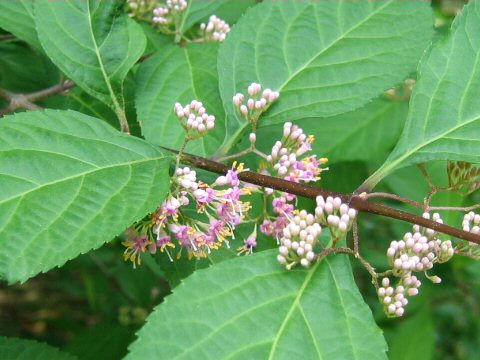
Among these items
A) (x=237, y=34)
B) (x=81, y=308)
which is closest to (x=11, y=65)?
(x=237, y=34)

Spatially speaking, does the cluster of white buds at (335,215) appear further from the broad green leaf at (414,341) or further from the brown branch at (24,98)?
the broad green leaf at (414,341)

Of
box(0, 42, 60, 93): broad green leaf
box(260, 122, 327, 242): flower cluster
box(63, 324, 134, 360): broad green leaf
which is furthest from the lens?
box(63, 324, 134, 360): broad green leaf

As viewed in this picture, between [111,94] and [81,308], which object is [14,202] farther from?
[81,308]

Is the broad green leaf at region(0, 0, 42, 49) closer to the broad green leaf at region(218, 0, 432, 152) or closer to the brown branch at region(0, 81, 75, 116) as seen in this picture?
the brown branch at region(0, 81, 75, 116)

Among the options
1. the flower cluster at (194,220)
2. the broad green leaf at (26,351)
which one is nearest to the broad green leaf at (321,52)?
the flower cluster at (194,220)

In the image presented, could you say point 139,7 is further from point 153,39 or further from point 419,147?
point 419,147

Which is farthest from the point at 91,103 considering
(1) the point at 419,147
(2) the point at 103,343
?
(2) the point at 103,343

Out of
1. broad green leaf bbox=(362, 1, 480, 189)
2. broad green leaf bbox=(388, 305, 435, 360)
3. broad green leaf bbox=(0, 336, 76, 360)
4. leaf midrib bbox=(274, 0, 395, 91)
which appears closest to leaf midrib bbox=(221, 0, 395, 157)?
leaf midrib bbox=(274, 0, 395, 91)
